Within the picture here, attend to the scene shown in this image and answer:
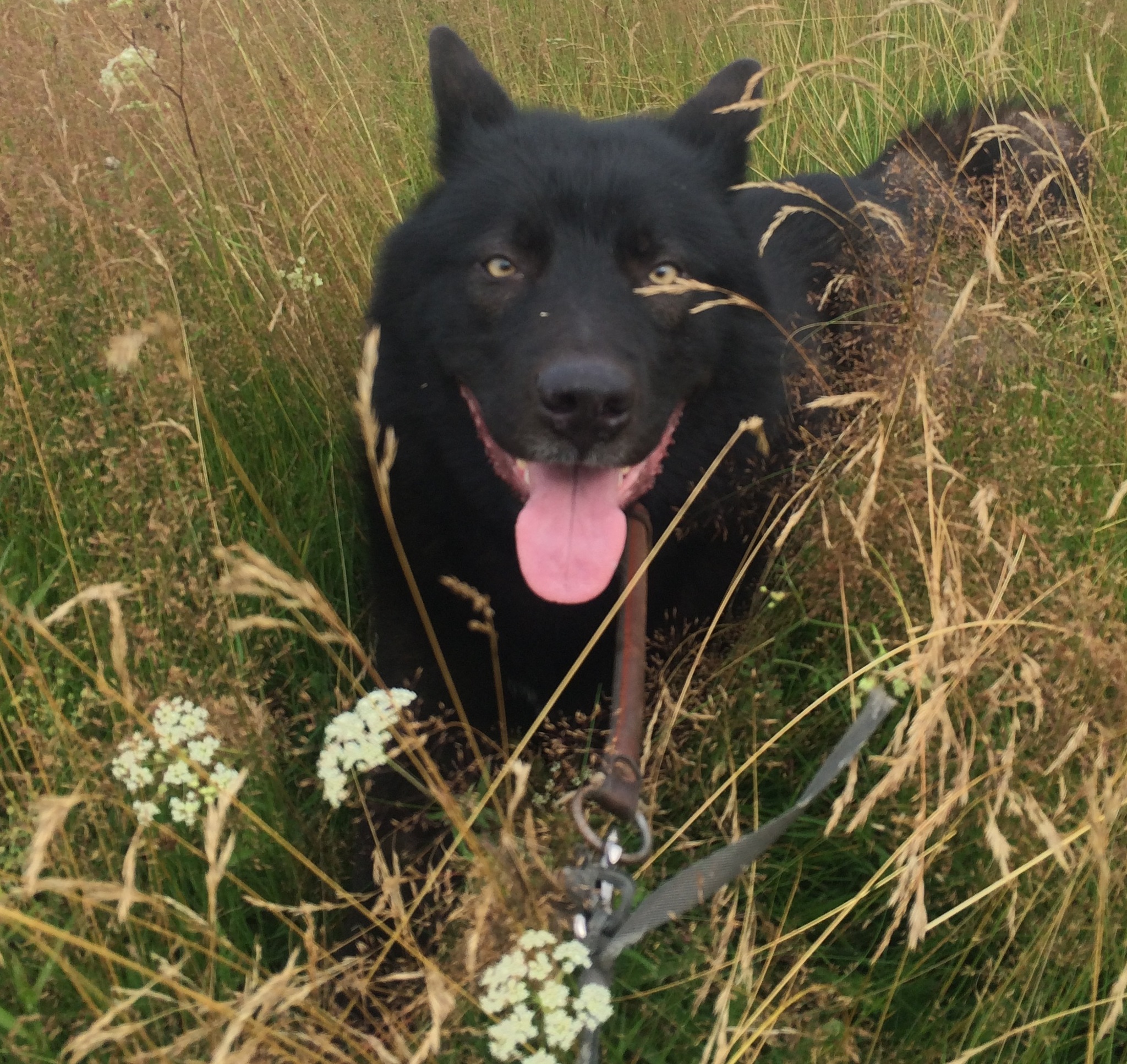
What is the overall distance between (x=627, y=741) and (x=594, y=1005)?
0.46 m

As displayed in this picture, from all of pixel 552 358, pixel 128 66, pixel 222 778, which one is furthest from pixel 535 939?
pixel 128 66

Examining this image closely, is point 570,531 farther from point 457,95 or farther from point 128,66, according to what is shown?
point 128,66

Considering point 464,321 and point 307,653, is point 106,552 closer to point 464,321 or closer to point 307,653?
point 307,653

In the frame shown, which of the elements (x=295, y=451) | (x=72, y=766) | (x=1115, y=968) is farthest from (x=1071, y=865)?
(x=295, y=451)

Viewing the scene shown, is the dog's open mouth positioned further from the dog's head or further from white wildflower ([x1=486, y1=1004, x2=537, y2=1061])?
white wildflower ([x1=486, y1=1004, x2=537, y2=1061])

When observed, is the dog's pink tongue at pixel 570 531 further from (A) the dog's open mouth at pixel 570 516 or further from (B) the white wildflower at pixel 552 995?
(B) the white wildflower at pixel 552 995

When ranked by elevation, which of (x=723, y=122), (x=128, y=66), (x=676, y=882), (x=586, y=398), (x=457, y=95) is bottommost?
(x=676, y=882)

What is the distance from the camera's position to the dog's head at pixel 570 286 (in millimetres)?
1728

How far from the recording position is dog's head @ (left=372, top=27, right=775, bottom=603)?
1728 millimetres

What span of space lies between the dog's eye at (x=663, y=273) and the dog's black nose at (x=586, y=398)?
13.7 inches

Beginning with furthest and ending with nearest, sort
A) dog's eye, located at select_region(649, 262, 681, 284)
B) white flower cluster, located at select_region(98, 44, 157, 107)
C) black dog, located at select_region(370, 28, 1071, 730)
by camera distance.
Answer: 1. white flower cluster, located at select_region(98, 44, 157, 107)
2. dog's eye, located at select_region(649, 262, 681, 284)
3. black dog, located at select_region(370, 28, 1071, 730)

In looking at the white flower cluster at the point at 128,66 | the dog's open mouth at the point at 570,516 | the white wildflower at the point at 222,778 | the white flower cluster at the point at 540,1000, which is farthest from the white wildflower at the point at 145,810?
the white flower cluster at the point at 128,66

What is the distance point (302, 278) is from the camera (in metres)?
2.44

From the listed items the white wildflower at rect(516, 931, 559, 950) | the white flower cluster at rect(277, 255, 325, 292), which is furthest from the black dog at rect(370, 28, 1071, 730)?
the white wildflower at rect(516, 931, 559, 950)
